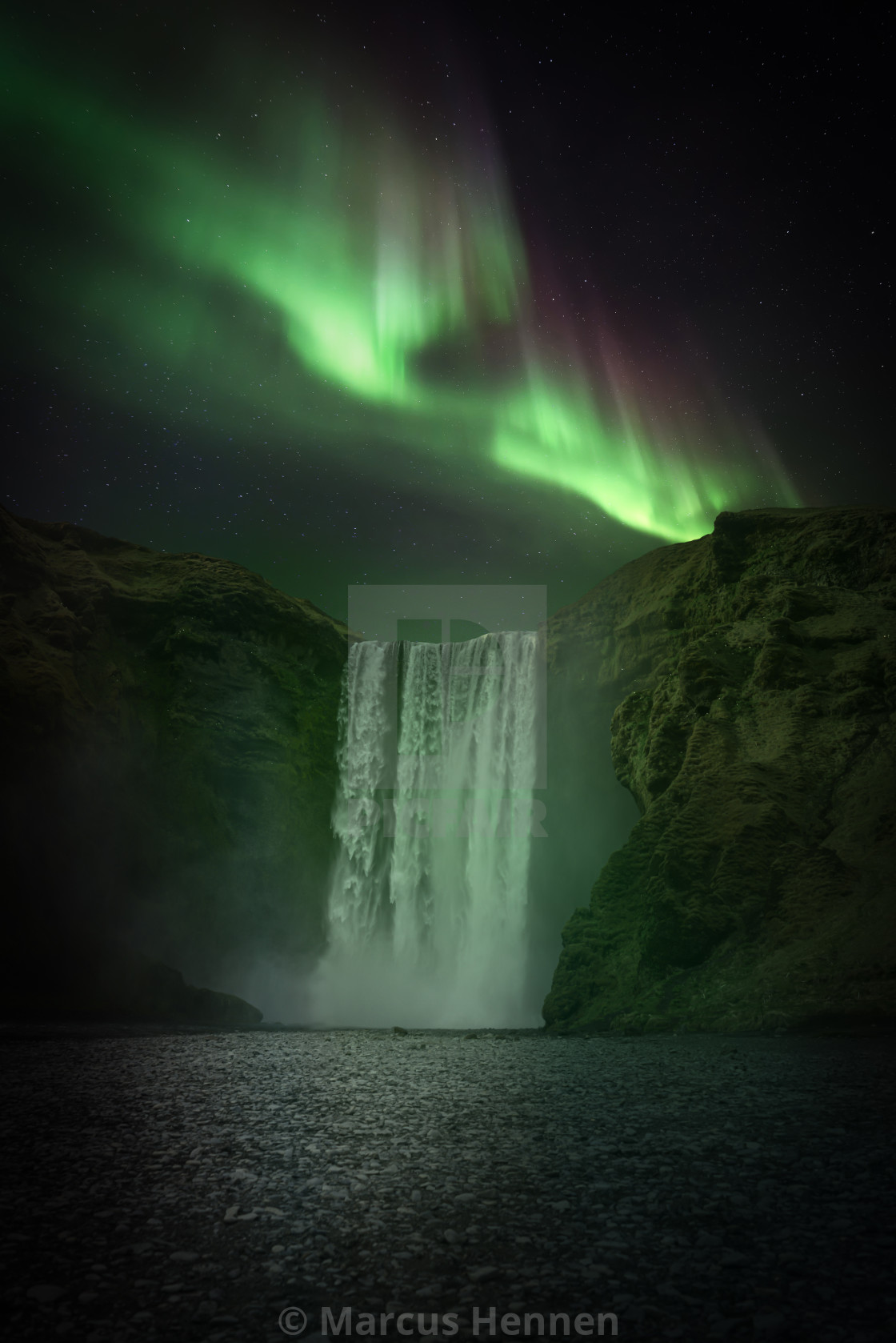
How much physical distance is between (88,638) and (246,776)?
34.3 feet

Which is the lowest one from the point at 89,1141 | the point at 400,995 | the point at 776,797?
the point at 400,995

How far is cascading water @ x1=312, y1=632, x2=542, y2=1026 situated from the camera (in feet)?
120

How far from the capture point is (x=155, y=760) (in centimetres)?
3659

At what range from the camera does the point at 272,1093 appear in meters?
10.3

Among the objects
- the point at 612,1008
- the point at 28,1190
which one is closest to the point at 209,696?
the point at 612,1008

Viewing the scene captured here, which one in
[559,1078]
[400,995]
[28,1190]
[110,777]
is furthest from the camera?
[400,995]

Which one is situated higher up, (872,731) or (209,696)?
(209,696)

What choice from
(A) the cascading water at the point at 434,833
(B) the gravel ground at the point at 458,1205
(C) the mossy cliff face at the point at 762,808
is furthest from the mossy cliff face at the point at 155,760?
(B) the gravel ground at the point at 458,1205

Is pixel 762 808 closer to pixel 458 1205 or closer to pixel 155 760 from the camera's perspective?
pixel 458 1205

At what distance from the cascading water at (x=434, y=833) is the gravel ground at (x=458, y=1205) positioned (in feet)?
86.6

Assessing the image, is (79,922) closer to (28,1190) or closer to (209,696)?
(209,696)

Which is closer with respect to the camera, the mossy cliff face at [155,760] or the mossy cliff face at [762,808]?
the mossy cliff face at [762,808]

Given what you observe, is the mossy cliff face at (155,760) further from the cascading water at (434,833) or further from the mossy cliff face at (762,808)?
the mossy cliff face at (762,808)

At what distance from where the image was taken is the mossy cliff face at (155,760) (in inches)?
1121
